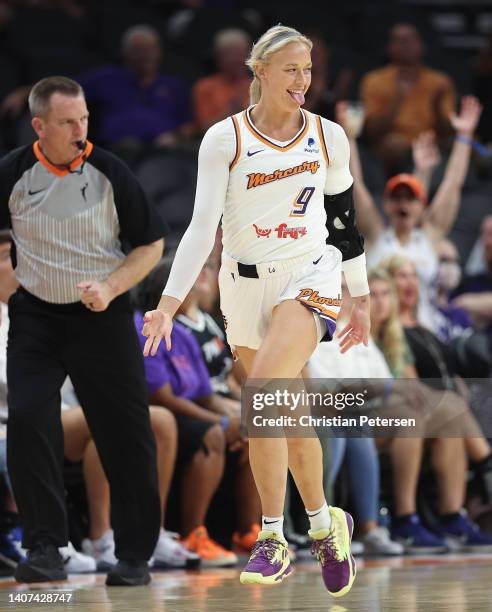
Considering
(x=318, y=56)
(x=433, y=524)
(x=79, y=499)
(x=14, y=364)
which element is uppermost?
(x=318, y=56)

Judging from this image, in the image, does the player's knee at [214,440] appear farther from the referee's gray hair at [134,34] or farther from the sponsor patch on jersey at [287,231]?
the referee's gray hair at [134,34]

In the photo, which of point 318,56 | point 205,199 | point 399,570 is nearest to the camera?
point 205,199

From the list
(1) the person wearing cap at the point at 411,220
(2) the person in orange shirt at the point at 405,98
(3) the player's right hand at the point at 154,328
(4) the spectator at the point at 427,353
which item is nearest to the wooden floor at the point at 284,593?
(3) the player's right hand at the point at 154,328

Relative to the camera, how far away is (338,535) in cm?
470

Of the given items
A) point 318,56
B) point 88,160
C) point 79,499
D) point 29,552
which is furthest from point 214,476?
point 318,56

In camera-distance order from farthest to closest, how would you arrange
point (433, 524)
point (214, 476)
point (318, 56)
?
1. point (318, 56)
2. point (433, 524)
3. point (214, 476)

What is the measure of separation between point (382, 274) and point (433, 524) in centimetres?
158

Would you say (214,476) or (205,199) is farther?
(214,476)

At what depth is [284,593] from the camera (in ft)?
16.4

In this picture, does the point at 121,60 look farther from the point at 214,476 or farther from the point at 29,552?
the point at 29,552

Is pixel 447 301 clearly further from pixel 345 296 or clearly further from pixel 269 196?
pixel 269 196

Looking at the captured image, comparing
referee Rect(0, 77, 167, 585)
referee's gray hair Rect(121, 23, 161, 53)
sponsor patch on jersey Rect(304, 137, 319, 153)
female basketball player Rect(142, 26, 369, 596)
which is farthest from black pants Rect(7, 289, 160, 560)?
referee's gray hair Rect(121, 23, 161, 53)

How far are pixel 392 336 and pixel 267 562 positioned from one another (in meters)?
3.25

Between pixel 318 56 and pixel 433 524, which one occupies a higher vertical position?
pixel 318 56
